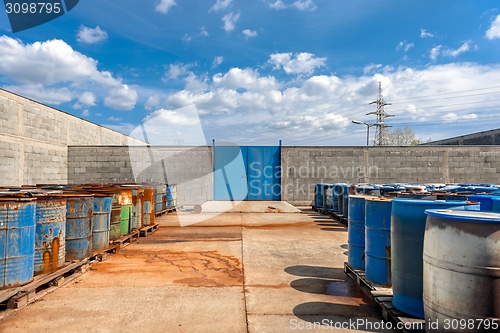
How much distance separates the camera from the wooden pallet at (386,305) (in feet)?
11.3

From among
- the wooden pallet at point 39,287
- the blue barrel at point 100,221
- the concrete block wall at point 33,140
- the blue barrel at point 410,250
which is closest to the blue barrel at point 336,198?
the blue barrel at point 100,221

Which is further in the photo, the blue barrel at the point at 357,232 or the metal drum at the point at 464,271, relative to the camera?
the blue barrel at the point at 357,232

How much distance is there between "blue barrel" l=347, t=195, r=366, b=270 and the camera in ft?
18.1

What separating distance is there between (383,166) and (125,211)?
1441 centimetres

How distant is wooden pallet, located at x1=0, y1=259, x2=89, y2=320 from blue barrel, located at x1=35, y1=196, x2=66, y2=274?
0.16 meters

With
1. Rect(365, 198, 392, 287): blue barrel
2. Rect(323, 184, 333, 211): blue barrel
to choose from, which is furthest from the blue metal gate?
Rect(365, 198, 392, 287): blue barrel

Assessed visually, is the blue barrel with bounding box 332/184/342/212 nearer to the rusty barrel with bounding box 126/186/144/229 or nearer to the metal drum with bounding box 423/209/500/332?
the rusty barrel with bounding box 126/186/144/229

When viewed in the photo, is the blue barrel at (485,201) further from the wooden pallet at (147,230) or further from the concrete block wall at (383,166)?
the concrete block wall at (383,166)

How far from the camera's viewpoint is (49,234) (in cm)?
516

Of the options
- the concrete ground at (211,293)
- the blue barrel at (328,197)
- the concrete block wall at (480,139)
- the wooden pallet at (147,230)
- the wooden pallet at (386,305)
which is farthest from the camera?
the concrete block wall at (480,139)

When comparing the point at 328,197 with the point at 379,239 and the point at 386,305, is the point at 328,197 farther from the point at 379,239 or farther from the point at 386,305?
the point at 386,305

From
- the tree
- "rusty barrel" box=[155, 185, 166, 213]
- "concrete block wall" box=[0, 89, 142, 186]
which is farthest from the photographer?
the tree

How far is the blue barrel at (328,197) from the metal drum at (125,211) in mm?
8252

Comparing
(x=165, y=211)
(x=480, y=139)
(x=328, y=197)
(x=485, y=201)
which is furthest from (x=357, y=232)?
(x=480, y=139)
